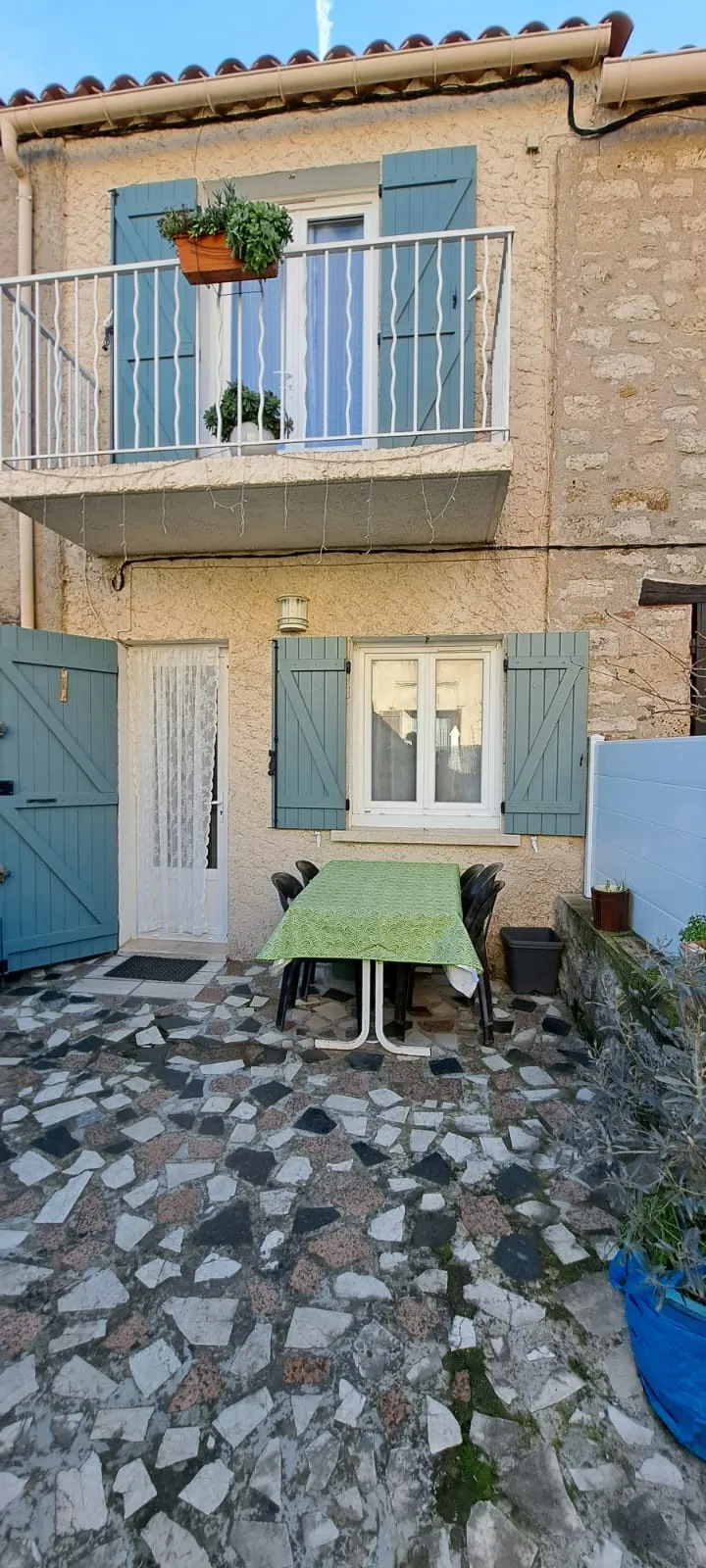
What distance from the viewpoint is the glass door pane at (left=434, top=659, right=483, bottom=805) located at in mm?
4875

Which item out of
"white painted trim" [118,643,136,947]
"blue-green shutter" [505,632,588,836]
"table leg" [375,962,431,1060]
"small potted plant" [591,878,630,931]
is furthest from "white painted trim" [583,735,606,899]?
"white painted trim" [118,643,136,947]

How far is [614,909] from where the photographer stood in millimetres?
3465

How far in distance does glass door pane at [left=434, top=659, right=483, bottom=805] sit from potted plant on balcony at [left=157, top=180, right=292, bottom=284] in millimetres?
2637

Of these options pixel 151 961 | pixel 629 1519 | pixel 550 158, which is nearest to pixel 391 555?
pixel 550 158

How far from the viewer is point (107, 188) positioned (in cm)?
491

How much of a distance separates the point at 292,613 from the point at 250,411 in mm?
1317

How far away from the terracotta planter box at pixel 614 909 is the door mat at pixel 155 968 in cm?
282

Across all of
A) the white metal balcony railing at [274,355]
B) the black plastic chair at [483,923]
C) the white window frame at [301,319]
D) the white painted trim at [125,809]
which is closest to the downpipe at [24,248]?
the white metal balcony railing at [274,355]

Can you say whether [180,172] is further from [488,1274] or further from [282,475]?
[488,1274]

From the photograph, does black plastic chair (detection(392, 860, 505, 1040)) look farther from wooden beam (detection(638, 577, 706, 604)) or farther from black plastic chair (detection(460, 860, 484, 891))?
wooden beam (detection(638, 577, 706, 604))

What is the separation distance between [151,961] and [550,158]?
248 inches

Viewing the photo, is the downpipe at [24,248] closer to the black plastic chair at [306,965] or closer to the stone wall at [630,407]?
the black plastic chair at [306,965]

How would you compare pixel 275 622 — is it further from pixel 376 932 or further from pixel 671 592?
pixel 671 592

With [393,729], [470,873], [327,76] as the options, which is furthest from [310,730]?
[327,76]
